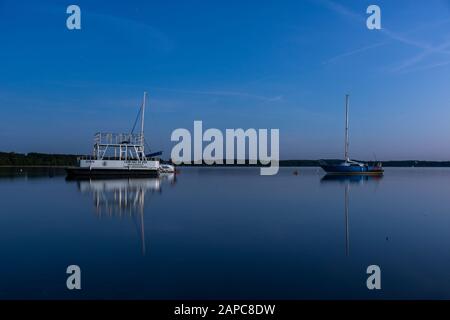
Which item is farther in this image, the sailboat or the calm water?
the sailboat

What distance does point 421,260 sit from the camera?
11961 mm

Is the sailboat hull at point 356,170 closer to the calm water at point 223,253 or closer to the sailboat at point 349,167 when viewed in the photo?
the sailboat at point 349,167

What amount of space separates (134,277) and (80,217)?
499 inches

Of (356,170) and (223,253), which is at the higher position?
(356,170)

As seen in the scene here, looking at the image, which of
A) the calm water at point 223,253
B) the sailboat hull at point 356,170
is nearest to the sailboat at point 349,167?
the sailboat hull at point 356,170

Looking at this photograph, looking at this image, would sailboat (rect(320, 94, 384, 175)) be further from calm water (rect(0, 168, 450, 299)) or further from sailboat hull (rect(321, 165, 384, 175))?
calm water (rect(0, 168, 450, 299))

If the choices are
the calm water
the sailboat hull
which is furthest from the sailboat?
the calm water

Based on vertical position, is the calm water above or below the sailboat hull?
below

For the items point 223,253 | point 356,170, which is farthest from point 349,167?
point 223,253

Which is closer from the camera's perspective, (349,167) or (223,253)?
(223,253)

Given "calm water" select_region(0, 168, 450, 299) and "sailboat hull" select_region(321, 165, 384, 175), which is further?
"sailboat hull" select_region(321, 165, 384, 175)

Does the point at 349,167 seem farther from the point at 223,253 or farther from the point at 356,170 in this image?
the point at 223,253
